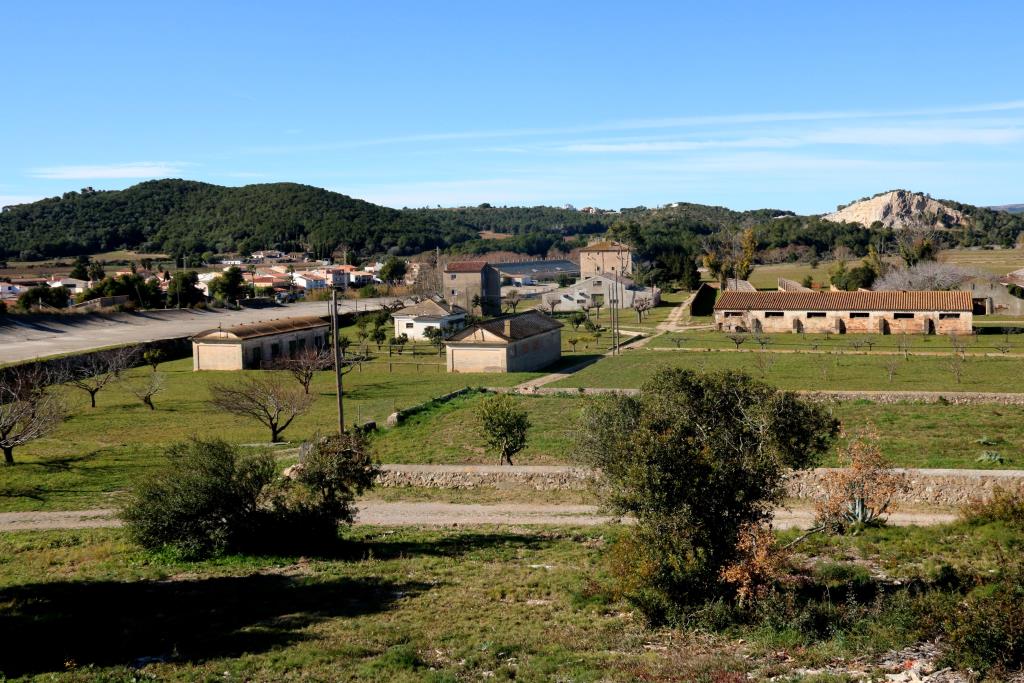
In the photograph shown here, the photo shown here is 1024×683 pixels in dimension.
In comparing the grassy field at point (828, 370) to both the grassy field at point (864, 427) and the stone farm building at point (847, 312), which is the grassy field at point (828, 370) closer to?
the grassy field at point (864, 427)

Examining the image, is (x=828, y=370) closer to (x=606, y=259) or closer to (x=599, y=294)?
(x=599, y=294)

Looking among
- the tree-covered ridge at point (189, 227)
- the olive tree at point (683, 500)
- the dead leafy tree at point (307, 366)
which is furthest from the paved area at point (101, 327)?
the tree-covered ridge at point (189, 227)

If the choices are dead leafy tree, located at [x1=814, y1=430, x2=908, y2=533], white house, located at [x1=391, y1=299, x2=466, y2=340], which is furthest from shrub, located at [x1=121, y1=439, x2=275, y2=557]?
white house, located at [x1=391, y1=299, x2=466, y2=340]

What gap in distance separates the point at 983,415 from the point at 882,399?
13.9 ft

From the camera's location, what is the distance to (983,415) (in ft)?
94.4

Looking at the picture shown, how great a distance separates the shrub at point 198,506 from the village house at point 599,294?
67241 millimetres

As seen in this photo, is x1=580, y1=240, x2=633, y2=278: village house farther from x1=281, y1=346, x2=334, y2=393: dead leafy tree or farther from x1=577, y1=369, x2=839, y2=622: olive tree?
x1=577, y1=369, x2=839, y2=622: olive tree

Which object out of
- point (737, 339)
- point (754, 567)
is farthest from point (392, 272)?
point (754, 567)

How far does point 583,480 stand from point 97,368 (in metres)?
32.1

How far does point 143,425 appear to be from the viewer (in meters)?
33.9

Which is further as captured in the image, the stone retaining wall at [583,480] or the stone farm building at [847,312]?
the stone farm building at [847,312]

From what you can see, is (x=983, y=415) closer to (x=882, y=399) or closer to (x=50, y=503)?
(x=882, y=399)

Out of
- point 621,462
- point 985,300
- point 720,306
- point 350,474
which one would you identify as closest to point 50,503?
point 350,474

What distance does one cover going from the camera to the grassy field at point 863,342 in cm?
4931
